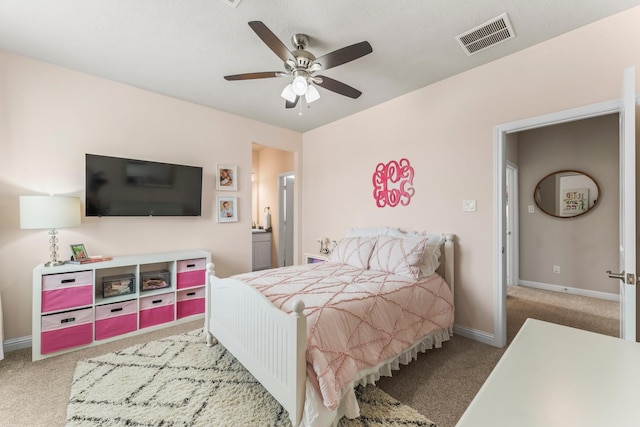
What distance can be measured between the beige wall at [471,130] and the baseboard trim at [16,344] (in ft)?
11.5

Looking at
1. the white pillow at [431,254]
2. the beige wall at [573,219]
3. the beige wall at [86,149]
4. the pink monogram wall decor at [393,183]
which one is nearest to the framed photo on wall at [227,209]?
the beige wall at [86,149]

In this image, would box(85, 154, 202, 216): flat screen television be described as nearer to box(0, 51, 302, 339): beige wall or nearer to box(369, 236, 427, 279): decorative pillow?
box(0, 51, 302, 339): beige wall

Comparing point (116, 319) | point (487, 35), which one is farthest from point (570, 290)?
point (116, 319)

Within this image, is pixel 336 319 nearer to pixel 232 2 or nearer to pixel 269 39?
pixel 269 39

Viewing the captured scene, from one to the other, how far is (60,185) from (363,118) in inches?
136

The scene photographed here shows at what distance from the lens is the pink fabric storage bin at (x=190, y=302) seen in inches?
122

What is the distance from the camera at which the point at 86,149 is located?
2830 mm

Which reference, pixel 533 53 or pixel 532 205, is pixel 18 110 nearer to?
pixel 533 53

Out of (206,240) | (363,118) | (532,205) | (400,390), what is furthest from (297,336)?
(532,205)

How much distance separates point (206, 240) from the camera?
3641 millimetres

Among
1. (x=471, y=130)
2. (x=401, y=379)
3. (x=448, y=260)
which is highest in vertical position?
(x=471, y=130)

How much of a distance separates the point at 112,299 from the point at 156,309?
417 mm

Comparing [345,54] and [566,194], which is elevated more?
[345,54]

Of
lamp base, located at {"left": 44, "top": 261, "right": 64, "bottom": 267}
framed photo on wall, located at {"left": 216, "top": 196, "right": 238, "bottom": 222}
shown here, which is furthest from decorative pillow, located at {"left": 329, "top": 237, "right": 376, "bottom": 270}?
lamp base, located at {"left": 44, "top": 261, "right": 64, "bottom": 267}
